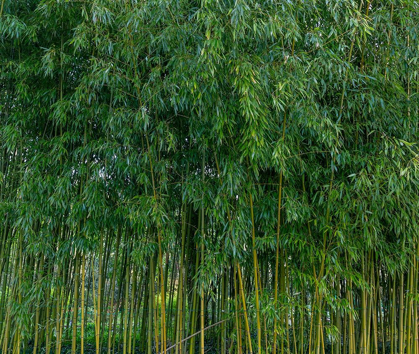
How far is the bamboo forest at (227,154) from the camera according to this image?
271cm

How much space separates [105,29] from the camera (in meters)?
2.96

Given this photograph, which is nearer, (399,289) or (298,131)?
(298,131)

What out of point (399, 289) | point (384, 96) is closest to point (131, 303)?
point (399, 289)

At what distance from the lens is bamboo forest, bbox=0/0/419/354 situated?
2.71 meters

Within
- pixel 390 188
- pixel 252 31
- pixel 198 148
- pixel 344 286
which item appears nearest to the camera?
pixel 252 31

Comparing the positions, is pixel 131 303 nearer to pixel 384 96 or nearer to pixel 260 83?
pixel 260 83

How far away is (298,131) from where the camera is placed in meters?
2.90

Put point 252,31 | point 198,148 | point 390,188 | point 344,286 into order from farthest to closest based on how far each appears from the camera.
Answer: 1. point 344,286
2. point 198,148
3. point 390,188
4. point 252,31

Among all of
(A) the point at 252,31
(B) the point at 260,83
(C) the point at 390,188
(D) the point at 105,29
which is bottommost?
(C) the point at 390,188

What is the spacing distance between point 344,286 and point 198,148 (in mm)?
1723

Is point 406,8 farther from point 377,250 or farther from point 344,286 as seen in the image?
point 344,286

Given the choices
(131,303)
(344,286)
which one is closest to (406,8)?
(344,286)

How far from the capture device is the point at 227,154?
2977 mm

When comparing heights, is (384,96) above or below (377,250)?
above
